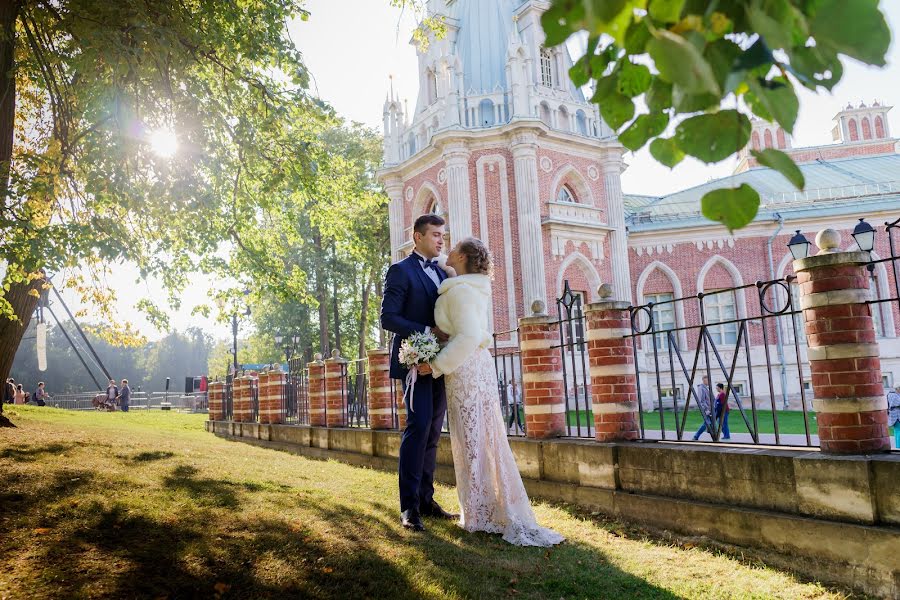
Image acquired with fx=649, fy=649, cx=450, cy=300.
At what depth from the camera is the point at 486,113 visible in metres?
25.4

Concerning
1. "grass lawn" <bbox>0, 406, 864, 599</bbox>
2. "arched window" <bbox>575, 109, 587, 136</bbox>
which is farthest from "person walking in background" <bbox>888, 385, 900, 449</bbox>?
"arched window" <bbox>575, 109, 587, 136</bbox>

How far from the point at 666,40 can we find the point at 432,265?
4.33 metres

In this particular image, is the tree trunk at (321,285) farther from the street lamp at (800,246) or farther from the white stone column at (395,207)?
the street lamp at (800,246)

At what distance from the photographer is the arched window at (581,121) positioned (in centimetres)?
2641

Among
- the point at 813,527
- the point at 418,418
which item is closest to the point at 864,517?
the point at 813,527

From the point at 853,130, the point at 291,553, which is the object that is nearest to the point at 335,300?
the point at 291,553

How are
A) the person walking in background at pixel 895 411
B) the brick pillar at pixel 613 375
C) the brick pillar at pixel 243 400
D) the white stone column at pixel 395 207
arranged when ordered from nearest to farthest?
1. the brick pillar at pixel 613 375
2. the person walking in background at pixel 895 411
3. the brick pillar at pixel 243 400
4. the white stone column at pixel 395 207

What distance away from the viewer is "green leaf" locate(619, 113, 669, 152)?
160 cm

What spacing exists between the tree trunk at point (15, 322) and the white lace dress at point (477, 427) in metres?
9.10

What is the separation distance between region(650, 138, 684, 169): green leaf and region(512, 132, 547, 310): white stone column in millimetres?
21743

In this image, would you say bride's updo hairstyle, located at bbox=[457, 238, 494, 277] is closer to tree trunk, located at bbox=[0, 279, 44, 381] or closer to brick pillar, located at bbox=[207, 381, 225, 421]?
tree trunk, located at bbox=[0, 279, 44, 381]

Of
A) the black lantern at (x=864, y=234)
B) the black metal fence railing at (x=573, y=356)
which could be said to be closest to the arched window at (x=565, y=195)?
the black metal fence railing at (x=573, y=356)

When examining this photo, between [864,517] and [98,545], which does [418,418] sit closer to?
[98,545]

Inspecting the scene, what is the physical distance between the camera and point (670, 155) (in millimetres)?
1603
